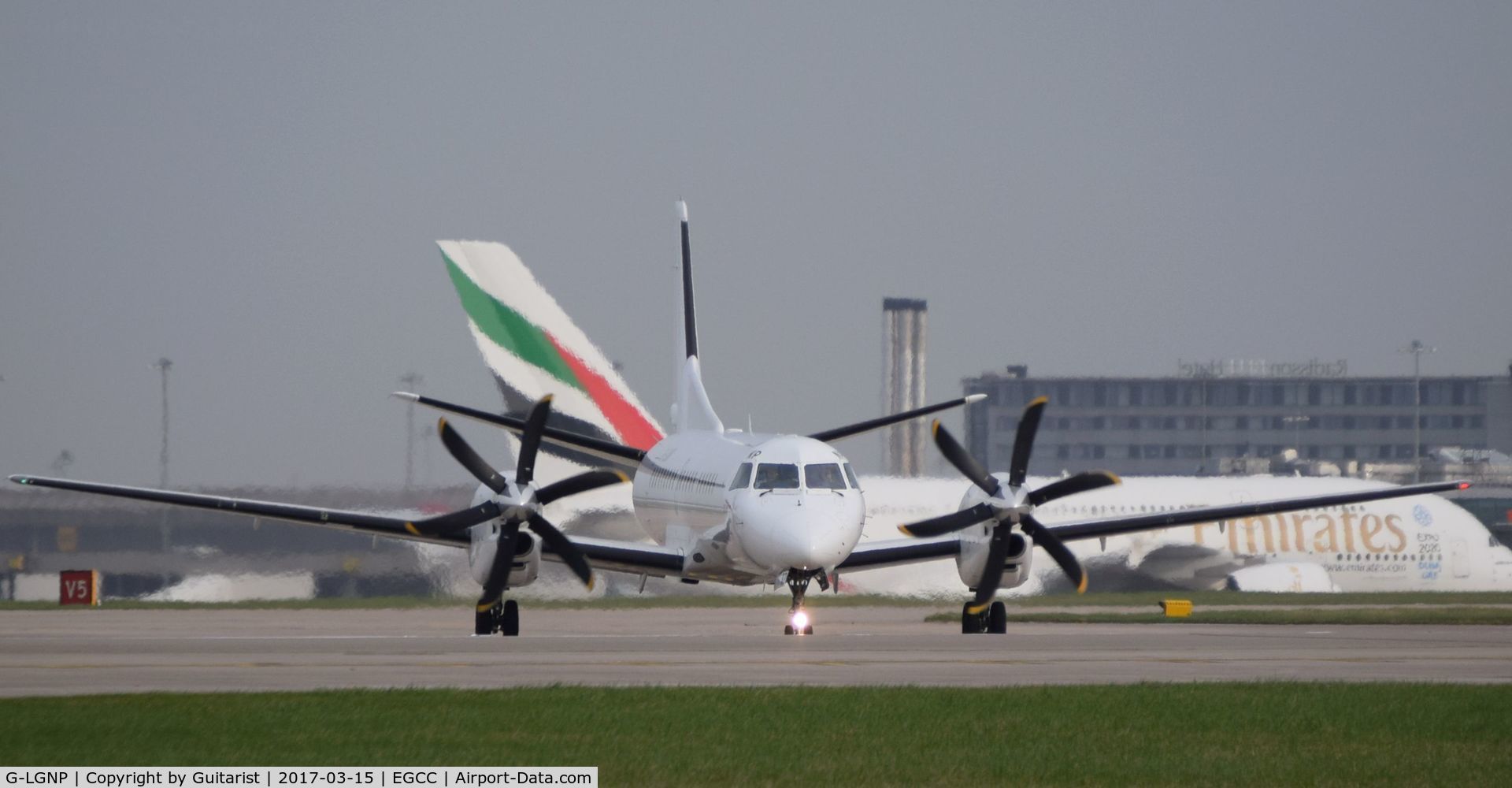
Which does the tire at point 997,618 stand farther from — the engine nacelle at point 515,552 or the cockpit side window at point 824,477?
the engine nacelle at point 515,552

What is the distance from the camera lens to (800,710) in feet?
55.5

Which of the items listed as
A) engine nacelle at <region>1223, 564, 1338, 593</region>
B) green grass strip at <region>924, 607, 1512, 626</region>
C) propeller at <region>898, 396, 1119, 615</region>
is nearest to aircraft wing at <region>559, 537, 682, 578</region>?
propeller at <region>898, 396, 1119, 615</region>

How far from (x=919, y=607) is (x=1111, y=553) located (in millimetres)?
6061

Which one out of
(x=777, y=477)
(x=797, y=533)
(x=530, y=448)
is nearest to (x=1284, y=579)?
(x=777, y=477)

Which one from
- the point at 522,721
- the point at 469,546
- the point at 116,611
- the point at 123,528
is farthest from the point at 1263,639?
the point at 123,528

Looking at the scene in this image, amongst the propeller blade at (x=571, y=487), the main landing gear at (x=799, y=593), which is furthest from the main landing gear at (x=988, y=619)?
the propeller blade at (x=571, y=487)

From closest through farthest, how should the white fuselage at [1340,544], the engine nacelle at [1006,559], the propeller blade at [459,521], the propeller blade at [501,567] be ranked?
1. the propeller blade at [501,567]
2. the propeller blade at [459,521]
3. the engine nacelle at [1006,559]
4. the white fuselage at [1340,544]

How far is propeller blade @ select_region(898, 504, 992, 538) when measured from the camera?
30562 mm

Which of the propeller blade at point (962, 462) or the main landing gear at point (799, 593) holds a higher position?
the propeller blade at point (962, 462)

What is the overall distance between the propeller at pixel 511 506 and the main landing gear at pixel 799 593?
10.4ft

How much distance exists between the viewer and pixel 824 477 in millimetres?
30219

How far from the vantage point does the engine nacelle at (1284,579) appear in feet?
171

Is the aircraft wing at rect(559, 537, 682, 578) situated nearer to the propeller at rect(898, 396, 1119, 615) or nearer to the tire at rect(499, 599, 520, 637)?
the tire at rect(499, 599, 520, 637)

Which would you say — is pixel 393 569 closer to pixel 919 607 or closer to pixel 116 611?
pixel 116 611
